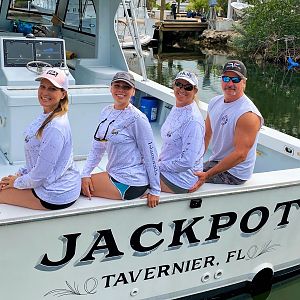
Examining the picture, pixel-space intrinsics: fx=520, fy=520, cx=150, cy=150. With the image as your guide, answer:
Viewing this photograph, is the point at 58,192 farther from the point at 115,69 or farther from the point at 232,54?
the point at 232,54

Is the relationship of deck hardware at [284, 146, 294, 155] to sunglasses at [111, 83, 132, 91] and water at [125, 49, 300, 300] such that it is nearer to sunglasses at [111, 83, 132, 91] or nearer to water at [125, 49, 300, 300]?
water at [125, 49, 300, 300]

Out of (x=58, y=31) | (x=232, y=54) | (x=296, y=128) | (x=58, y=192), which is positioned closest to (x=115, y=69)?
(x=58, y=31)

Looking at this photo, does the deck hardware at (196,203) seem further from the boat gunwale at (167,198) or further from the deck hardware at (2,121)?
the deck hardware at (2,121)

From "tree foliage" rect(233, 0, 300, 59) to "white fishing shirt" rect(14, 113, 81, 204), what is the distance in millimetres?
20846

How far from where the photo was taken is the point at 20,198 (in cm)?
301

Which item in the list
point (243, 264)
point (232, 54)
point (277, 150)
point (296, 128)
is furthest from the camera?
point (232, 54)

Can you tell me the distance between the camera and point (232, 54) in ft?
86.0

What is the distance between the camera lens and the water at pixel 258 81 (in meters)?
12.8

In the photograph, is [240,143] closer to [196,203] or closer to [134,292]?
[196,203]

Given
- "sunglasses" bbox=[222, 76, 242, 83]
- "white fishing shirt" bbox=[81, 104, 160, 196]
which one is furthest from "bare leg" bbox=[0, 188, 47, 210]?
"sunglasses" bbox=[222, 76, 242, 83]

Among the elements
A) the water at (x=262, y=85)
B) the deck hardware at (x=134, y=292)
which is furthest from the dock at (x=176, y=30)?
the deck hardware at (x=134, y=292)

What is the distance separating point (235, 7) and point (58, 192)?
101ft

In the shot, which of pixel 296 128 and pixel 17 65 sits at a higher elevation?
pixel 17 65

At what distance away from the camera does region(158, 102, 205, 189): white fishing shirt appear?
10.3 ft
